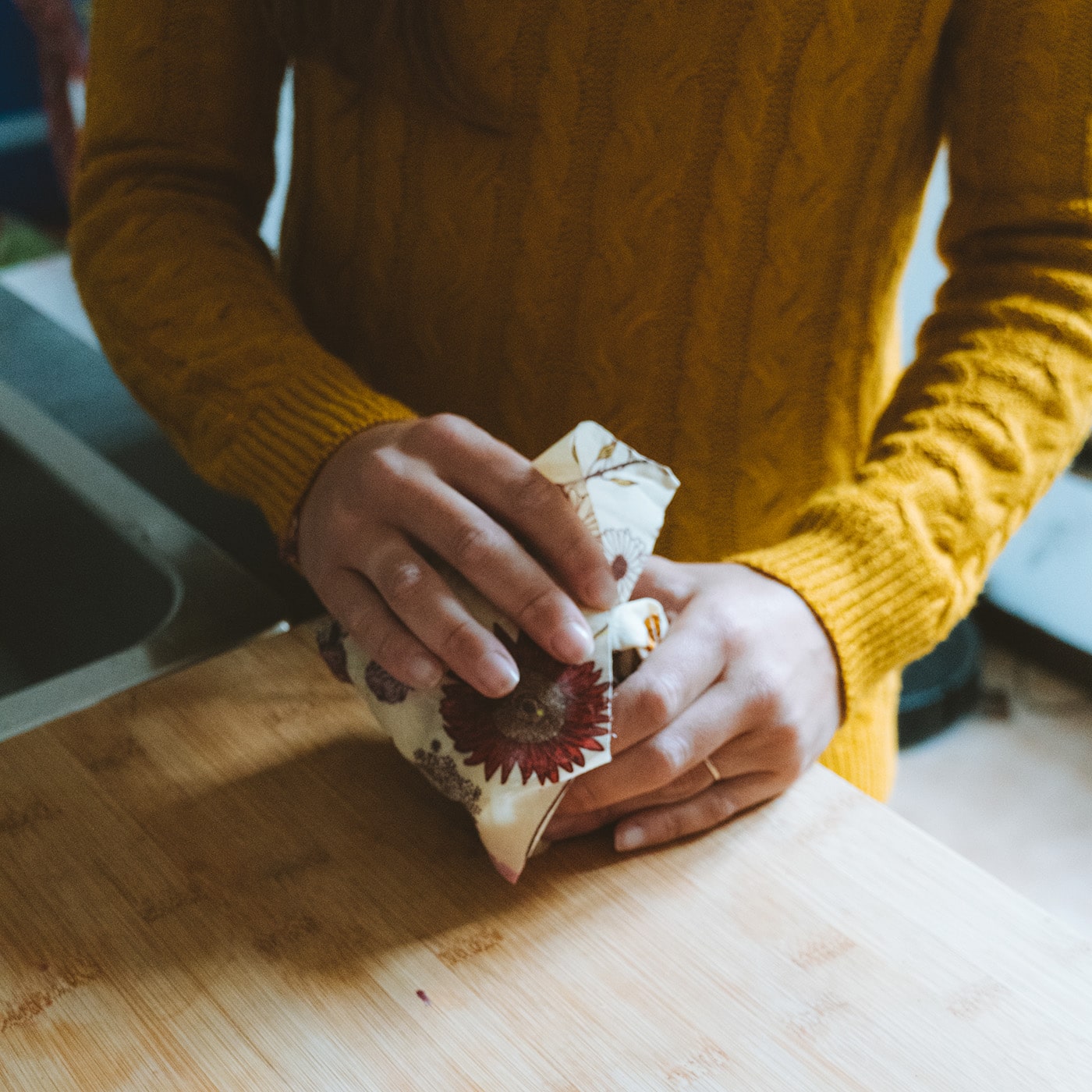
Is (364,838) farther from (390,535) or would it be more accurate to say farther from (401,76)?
(401,76)

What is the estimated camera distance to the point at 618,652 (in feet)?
1.72

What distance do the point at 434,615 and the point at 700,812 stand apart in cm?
16

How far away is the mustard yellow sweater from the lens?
63 centimetres

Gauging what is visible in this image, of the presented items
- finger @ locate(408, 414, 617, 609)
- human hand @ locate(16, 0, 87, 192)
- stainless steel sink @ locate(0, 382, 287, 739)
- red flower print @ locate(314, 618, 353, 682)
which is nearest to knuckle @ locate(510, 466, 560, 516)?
finger @ locate(408, 414, 617, 609)

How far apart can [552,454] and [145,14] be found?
423mm

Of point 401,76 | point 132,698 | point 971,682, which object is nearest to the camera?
point 132,698

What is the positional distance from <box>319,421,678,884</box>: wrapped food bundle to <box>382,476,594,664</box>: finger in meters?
0.01

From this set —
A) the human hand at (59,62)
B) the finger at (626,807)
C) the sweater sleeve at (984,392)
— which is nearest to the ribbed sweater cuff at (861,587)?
the sweater sleeve at (984,392)

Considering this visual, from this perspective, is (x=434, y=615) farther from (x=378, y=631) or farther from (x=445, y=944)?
(x=445, y=944)

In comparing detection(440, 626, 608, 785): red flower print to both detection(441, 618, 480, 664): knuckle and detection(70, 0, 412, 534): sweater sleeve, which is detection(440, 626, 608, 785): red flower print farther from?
detection(70, 0, 412, 534): sweater sleeve

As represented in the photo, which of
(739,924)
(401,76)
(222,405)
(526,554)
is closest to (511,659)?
(526,554)

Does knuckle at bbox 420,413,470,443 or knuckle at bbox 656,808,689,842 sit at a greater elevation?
knuckle at bbox 420,413,470,443

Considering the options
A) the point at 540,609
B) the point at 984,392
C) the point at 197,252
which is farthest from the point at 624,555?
the point at 197,252

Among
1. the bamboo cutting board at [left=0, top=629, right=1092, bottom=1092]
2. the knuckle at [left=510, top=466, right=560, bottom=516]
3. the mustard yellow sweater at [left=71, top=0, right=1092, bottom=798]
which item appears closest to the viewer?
the bamboo cutting board at [left=0, top=629, right=1092, bottom=1092]
